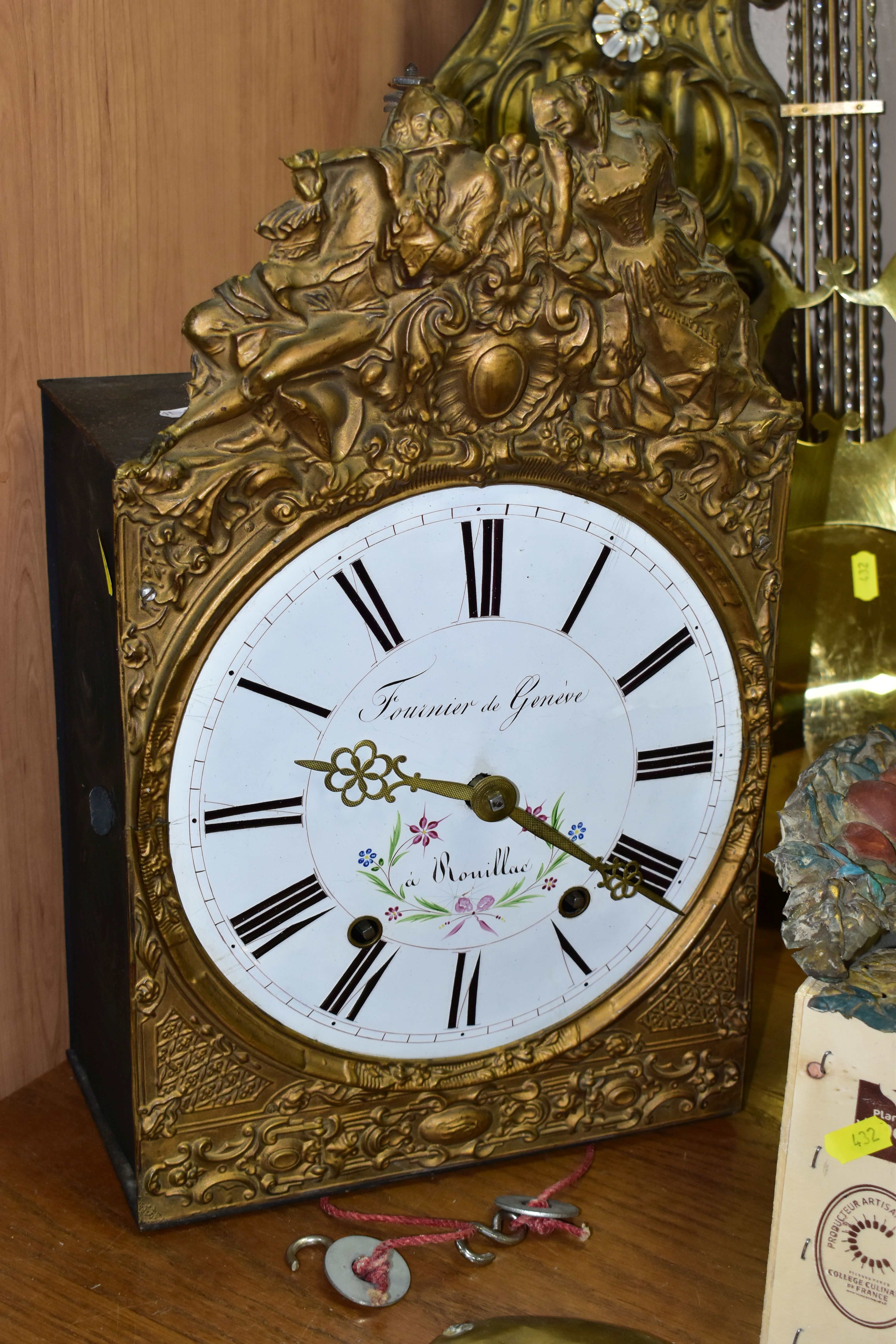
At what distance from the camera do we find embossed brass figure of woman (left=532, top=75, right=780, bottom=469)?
3.60 feet

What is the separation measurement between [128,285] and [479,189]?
453mm

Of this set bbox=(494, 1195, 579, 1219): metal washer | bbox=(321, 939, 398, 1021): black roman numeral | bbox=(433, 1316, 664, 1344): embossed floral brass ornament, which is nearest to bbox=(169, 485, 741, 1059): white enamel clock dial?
bbox=(321, 939, 398, 1021): black roman numeral

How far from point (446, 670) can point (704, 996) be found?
1.33 ft

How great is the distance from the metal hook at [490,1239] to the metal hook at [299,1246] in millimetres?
102

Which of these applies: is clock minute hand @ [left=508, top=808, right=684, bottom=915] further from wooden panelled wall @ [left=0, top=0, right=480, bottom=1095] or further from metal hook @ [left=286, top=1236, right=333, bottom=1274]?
wooden panelled wall @ [left=0, top=0, right=480, bottom=1095]

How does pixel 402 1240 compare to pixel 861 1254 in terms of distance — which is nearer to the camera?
pixel 861 1254

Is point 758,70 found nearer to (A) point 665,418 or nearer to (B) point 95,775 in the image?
(A) point 665,418

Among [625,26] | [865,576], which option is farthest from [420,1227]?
[625,26]

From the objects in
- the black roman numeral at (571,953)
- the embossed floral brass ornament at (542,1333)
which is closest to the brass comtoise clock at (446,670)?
the black roman numeral at (571,953)

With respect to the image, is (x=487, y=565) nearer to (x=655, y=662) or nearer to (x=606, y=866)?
(x=655, y=662)

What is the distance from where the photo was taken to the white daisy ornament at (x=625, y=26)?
1539 millimetres

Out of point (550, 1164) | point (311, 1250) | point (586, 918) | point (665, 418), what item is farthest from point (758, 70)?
point (311, 1250)

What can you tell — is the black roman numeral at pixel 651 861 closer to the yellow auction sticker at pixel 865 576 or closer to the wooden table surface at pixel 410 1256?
the wooden table surface at pixel 410 1256

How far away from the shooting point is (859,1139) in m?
1.04
